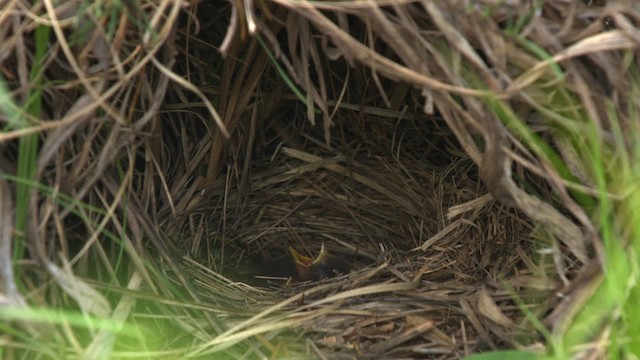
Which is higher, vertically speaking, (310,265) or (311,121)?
(311,121)

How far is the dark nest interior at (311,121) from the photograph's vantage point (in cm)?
116

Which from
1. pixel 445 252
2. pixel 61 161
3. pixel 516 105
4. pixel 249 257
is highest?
pixel 516 105

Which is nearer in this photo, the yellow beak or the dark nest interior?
the dark nest interior

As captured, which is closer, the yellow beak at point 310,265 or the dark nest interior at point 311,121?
the dark nest interior at point 311,121

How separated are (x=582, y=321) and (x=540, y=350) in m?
0.07

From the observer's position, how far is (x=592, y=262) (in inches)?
44.3

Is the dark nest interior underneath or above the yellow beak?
above

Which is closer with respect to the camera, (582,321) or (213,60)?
(582,321)

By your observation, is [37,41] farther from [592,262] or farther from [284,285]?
[284,285]

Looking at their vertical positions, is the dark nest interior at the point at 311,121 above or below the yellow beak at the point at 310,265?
above

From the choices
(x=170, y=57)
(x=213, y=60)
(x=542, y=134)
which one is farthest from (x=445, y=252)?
(x=170, y=57)

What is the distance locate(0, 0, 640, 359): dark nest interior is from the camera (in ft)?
3.79

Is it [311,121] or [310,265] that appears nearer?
[311,121]

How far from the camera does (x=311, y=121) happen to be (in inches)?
59.4
